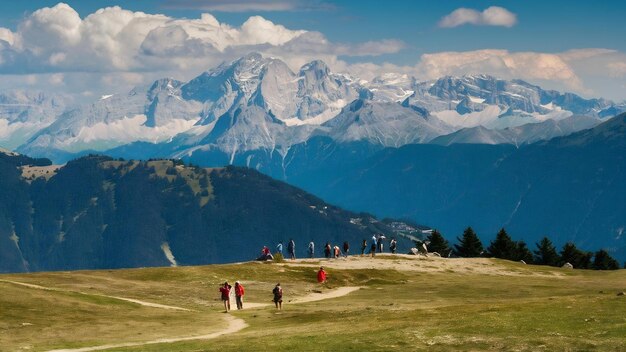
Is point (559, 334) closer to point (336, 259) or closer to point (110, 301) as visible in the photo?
point (110, 301)

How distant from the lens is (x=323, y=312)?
2955 inches

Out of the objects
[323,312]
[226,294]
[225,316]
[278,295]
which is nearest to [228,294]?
[226,294]

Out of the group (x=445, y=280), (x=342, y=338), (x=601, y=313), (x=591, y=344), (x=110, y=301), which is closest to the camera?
(x=591, y=344)

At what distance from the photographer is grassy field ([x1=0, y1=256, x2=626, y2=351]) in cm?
5353

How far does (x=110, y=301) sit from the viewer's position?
79.8 m

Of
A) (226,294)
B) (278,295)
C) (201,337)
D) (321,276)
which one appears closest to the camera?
(201,337)

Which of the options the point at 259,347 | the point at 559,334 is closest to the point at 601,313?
the point at 559,334

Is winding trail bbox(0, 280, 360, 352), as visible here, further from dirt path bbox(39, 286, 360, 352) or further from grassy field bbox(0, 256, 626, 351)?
grassy field bbox(0, 256, 626, 351)

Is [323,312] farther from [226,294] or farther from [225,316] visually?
[226,294]

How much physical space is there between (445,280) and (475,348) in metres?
65.7

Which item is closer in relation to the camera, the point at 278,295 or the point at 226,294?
the point at 278,295

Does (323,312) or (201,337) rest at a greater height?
(323,312)

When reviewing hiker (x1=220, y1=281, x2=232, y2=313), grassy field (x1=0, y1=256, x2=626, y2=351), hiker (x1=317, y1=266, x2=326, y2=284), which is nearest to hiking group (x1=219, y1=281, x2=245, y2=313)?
hiker (x1=220, y1=281, x2=232, y2=313)

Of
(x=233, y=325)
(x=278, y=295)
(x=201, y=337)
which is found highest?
(x=278, y=295)
